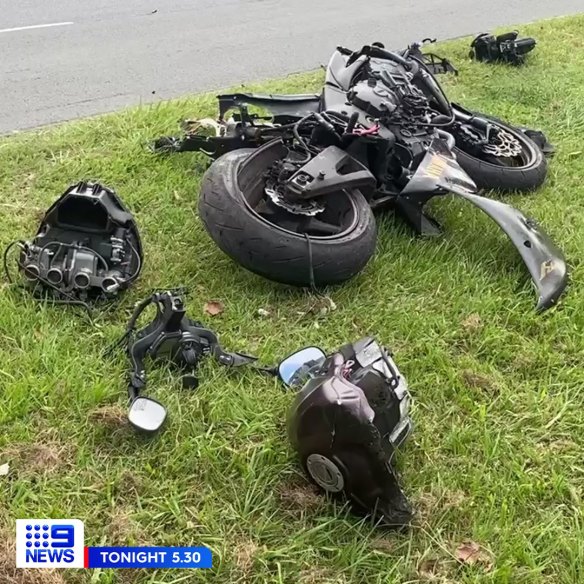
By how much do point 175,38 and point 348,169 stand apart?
5.47 metres

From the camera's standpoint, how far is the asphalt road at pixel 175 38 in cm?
698

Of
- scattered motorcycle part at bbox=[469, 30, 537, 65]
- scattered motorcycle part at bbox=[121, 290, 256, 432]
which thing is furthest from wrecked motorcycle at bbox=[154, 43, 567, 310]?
scattered motorcycle part at bbox=[469, 30, 537, 65]

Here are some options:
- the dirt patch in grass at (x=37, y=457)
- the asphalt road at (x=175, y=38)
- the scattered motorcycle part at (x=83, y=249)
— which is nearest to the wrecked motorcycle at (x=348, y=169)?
the scattered motorcycle part at (x=83, y=249)

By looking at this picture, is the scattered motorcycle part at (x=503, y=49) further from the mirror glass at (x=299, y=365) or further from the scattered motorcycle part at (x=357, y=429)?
the scattered motorcycle part at (x=357, y=429)

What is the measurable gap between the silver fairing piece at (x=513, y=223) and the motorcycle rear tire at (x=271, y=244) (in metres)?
0.69

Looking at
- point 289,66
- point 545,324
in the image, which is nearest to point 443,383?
point 545,324

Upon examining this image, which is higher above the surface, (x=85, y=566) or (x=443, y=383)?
(x=85, y=566)

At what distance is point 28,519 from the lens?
2.58 meters

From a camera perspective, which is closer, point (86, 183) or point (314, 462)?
point (314, 462)

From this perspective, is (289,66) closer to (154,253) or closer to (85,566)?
(154,253)

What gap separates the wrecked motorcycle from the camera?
12.6ft

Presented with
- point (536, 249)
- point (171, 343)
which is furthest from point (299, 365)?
point (536, 249)

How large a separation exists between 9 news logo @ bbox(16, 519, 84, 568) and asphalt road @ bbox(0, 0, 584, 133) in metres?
4.33

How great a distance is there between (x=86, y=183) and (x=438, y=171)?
198cm
